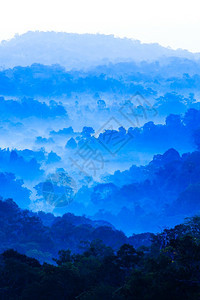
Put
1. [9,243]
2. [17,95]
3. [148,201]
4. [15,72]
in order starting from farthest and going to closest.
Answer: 1. [15,72]
2. [17,95]
3. [148,201]
4. [9,243]

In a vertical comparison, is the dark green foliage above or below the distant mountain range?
below

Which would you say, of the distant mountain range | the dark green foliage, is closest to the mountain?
the dark green foliage

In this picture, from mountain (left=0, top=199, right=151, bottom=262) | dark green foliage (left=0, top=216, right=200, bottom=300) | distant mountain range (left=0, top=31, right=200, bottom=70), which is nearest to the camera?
dark green foliage (left=0, top=216, right=200, bottom=300)

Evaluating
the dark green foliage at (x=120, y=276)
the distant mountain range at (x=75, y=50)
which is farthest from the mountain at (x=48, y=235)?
the distant mountain range at (x=75, y=50)

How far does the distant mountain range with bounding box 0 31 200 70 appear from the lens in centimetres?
12100

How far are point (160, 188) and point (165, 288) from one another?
135 feet

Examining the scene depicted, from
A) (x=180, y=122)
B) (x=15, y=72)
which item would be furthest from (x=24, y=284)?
(x=15, y=72)

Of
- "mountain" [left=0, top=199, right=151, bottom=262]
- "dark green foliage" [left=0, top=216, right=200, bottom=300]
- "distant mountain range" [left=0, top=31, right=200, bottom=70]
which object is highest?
"distant mountain range" [left=0, top=31, right=200, bottom=70]

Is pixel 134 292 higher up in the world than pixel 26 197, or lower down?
lower down

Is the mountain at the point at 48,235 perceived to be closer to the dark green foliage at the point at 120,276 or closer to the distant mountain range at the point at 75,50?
the dark green foliage at the point at 120,276

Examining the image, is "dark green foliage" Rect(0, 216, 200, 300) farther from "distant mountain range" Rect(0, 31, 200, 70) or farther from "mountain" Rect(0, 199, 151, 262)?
"distant mountain range" Rect(0, 31, 200, 70)

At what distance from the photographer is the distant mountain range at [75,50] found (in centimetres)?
12100

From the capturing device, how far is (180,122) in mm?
68125

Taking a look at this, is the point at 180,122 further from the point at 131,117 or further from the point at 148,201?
the point at 148,201
